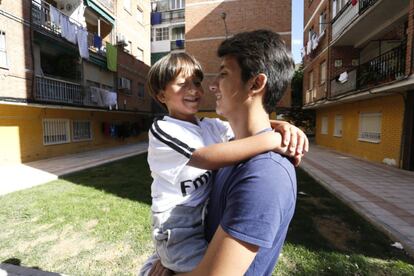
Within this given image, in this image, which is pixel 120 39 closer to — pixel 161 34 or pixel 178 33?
pixel 178 33

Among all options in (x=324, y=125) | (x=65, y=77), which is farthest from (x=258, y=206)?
(x=324, y=125)

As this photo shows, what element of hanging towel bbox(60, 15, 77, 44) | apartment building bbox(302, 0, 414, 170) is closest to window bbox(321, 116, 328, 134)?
apartment building bbox(302, 0, 414, 170)

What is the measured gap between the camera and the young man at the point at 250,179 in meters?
0.78

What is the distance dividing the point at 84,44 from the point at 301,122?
815 inches

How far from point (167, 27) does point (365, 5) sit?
22942 millimetres

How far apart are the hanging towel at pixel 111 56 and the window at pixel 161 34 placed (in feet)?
43.3

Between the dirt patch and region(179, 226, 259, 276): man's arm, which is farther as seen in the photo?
the dirt patch

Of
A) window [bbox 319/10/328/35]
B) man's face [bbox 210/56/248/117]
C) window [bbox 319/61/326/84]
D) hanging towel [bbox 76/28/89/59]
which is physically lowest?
man's face [bbox 210/56/248/117]

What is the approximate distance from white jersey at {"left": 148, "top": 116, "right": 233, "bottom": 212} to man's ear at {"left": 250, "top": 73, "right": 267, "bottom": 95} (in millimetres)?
376

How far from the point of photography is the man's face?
988 mm

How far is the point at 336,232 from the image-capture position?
4133 mm

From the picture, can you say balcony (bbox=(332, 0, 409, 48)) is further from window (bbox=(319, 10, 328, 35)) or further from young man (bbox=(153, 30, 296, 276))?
young man (bbox=(153, 30, 296, 276))

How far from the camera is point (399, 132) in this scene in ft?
31.8

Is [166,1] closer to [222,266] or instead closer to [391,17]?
[391,17]
